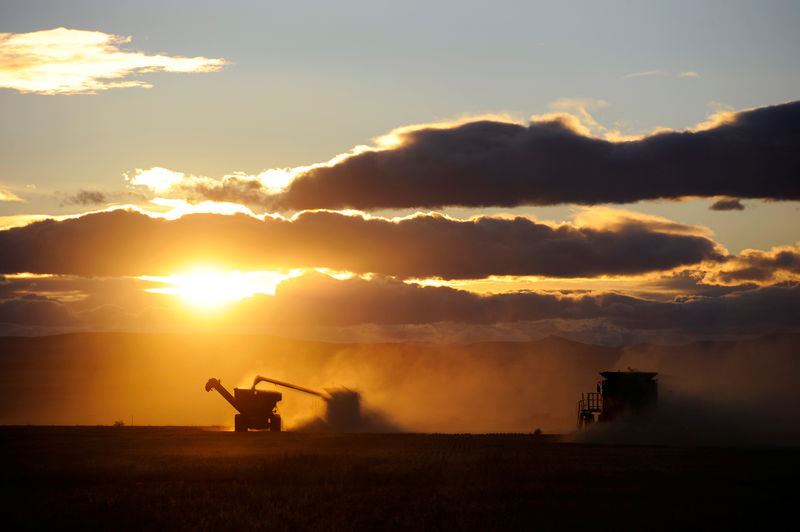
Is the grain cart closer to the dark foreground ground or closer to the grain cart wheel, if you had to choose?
the dark foreground ground

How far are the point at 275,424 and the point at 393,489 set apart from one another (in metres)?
67.2

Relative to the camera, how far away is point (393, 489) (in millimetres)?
38938

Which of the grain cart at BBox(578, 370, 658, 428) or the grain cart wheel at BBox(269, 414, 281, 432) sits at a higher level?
the grain cart at BBox(578, 370, 658, 428)

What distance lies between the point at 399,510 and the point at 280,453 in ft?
89.6

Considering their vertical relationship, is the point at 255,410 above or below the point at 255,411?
above

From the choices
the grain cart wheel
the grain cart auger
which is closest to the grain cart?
the grain cart wheel

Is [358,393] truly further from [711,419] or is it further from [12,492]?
[12,492]

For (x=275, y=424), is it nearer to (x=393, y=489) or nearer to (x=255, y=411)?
(x=255, y=411)

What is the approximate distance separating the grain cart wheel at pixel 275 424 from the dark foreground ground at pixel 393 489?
40.6m

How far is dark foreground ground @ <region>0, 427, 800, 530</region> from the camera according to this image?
31516 mm

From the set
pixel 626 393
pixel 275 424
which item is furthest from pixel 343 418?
pixel 626 393

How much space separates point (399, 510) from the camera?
33312 mm

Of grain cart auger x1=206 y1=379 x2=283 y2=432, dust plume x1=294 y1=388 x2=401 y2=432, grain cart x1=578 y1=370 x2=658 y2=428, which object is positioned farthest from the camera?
dust plume x1=294 y1=388 x2=401 y2=432

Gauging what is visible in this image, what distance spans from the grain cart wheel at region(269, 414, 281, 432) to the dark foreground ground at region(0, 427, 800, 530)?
1600 inches
